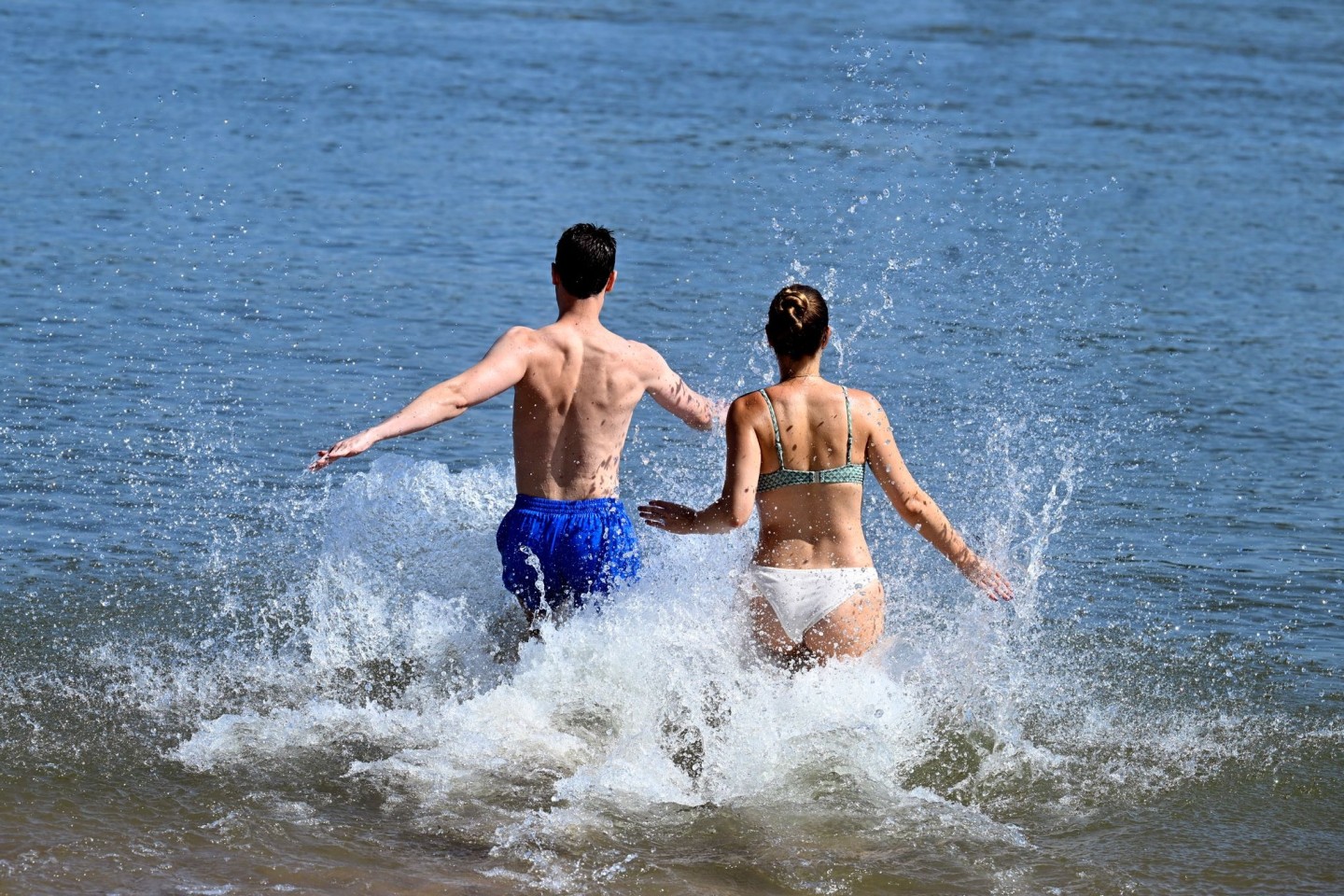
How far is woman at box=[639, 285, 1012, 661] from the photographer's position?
544cm

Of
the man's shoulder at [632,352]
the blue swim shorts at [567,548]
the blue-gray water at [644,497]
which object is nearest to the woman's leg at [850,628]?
the blue-gray water at [644,497]

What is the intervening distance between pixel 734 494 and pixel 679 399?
90 cm

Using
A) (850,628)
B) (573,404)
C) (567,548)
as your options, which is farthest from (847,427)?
(567,548)

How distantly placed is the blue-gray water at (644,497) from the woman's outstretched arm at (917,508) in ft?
1.77

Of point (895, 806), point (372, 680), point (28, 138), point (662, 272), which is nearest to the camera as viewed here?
point (895, 806)

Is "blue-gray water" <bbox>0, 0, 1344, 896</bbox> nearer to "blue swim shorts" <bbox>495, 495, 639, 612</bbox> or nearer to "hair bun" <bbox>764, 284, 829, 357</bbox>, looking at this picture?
"blue swim shorts" <bbox>495, 495, 639, 612</bbox>

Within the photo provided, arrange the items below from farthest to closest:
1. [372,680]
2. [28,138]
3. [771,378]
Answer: [28,138]
[771,378]
[372,680]

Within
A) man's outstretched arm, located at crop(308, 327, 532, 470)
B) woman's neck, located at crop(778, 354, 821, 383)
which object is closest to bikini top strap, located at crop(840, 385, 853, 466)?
woman's neck, located at crop(778, 354, 821, 383)

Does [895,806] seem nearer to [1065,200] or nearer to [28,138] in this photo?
[1065,200]

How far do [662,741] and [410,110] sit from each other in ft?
48.9

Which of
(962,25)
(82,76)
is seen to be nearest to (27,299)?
(82,76)

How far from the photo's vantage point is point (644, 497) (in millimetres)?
8570

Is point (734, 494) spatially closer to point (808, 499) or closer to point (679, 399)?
point (808, 499)

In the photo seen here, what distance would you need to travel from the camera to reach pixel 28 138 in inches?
645
